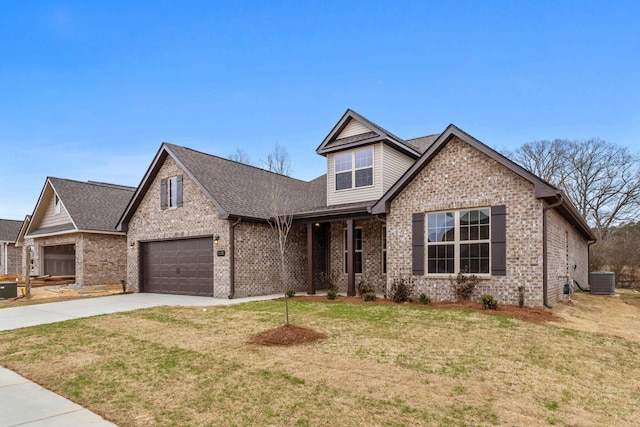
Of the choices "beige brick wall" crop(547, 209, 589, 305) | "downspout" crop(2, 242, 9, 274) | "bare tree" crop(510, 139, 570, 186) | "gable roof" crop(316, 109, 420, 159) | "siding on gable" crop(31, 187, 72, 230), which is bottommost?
"downspout" crop(2, 242, 9, 274)

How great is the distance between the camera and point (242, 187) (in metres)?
17.6

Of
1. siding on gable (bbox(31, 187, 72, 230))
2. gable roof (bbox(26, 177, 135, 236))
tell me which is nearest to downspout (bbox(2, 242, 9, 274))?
gable roof (bbox(26, 177, 135, 236))

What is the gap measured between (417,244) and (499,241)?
7.81 feet

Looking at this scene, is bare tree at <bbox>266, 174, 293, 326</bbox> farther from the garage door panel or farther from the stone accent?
the stone accent

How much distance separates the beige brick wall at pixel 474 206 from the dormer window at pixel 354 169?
8.32 feet

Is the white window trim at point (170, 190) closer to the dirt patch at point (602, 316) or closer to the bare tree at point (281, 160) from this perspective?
the bare tree at point (281, 160)

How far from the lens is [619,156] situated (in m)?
33.2

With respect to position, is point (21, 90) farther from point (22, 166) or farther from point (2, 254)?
point (2, 254)

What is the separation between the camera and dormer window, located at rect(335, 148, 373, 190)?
593 inches

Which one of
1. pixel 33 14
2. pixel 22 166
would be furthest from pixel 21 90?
pixel 22 166

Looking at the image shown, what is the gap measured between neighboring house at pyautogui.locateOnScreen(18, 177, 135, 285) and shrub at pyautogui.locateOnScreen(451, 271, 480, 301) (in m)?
18.5

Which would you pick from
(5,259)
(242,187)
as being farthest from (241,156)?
(242,187)

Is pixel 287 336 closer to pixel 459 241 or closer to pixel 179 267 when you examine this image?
pixel 459 241

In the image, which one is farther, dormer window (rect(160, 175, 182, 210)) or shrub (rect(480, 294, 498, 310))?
dormer window (rect(160, 175, 182, 210))
